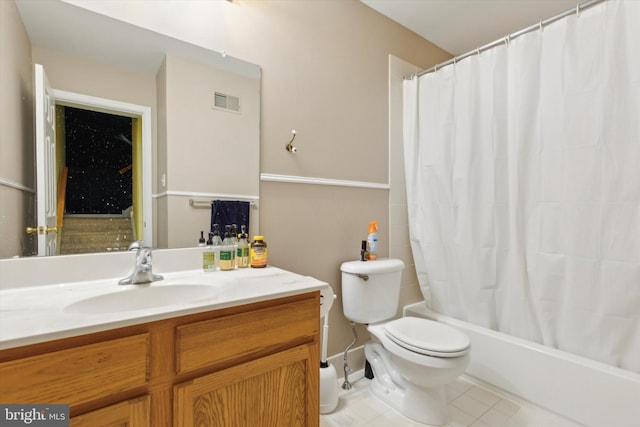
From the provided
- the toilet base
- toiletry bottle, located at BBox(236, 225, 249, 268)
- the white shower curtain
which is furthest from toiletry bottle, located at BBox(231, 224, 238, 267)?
the white shower curtain

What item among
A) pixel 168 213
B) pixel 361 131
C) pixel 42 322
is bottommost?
pixel 42 322

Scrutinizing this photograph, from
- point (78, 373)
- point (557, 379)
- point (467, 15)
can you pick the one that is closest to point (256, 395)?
point (78, 373)

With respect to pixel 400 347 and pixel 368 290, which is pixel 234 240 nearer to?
pixel 368 290

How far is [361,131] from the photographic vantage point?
1.96m

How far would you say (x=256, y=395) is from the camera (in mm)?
945

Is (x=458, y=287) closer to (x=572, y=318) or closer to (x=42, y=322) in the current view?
(x=572, y=318)

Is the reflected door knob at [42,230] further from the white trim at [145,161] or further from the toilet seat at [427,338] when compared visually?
the toilet seat at [427,338]

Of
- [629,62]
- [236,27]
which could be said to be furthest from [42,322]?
[629,62]

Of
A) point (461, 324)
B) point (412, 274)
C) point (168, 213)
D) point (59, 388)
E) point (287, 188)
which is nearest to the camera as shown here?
point (59, 388)

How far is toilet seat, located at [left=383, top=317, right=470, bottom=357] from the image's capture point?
139 centimetres

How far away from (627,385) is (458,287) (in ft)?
2.68

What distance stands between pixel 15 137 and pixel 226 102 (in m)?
0.76

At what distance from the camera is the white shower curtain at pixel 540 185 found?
1.34m

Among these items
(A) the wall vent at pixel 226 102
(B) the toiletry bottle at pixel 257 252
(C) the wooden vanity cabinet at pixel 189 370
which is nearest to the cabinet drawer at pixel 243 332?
(C) the wooden vanity cabinet at pixel 189 370
